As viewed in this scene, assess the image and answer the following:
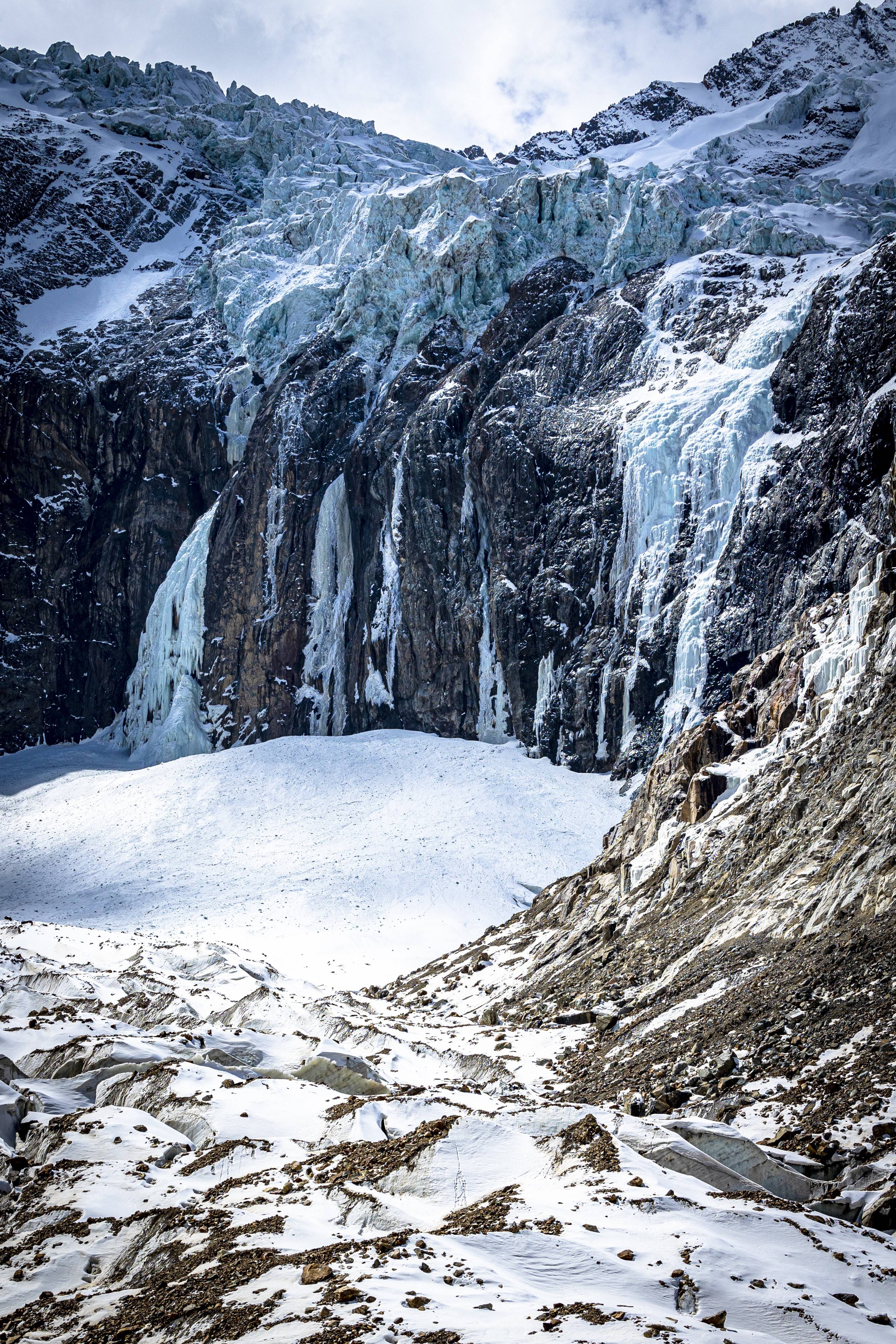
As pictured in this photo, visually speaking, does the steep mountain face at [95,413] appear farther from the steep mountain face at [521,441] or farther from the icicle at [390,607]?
the icicle at [390,607]

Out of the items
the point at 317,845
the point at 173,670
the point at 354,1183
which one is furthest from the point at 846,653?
the point at 173,670

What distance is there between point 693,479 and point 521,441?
12657mm

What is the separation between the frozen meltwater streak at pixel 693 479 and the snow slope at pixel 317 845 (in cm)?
865

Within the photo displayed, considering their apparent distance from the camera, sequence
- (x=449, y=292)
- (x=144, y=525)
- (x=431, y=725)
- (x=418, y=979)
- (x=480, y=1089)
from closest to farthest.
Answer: (x=480, y=1089) < (x=418, y=979) < (x=431, y=725) < (x=449, y=292) < (x=144, y=525)

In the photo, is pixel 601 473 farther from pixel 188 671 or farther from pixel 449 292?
pixel 188 671

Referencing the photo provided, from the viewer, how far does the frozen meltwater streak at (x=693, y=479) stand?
164 ft

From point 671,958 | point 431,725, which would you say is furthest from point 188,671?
point 671,958

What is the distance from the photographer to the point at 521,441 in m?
61.1

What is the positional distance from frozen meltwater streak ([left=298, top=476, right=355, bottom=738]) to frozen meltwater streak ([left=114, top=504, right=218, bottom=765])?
8640mm

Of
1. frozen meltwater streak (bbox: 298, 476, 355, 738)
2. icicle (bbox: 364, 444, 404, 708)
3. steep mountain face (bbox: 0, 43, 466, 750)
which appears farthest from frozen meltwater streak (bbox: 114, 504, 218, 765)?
icicle (bbox: 364, 444, 404, 708)

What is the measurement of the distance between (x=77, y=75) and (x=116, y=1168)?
137369 millimetres

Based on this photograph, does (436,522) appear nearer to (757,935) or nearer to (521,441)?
(521,441)

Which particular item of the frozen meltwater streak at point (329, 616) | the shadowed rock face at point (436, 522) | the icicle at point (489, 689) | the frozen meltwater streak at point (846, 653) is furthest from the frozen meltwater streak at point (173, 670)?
the frozen meltwater streak at point (846, 653)

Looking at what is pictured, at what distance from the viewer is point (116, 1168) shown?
13406 millimetres
